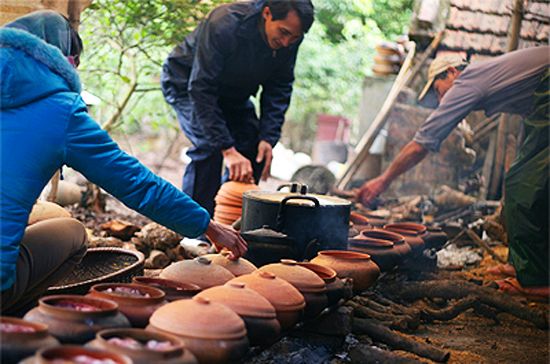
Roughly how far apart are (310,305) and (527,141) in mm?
3643

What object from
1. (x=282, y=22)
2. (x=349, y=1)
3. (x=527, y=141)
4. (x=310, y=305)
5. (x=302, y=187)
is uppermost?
(x=349, y=1)

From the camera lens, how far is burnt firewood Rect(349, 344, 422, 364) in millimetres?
4066

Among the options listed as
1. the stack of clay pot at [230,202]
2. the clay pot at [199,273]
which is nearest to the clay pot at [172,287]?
the clay pot at [199,273]

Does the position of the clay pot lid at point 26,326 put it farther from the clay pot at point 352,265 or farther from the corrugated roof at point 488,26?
the corrugated roof at point 488,26

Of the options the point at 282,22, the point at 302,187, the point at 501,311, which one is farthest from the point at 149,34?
the point at 501,311

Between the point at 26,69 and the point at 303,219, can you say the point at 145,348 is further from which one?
the point at 303,219

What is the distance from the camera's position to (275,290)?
3639 mm

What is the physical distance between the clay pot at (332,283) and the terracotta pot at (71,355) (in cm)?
187

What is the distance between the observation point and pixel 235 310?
3266mm

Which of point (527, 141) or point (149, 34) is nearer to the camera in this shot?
point (527, 141)

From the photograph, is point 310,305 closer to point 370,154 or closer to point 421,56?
point 421,56

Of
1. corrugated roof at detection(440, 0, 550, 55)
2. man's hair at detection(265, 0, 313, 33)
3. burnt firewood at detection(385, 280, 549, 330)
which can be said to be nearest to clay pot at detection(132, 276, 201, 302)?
burnt firewood at detection(385, 280, 549, 330)

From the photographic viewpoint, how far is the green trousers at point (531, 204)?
21.3ft

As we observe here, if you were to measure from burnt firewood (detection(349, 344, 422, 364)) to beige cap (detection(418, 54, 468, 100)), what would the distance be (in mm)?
6235
